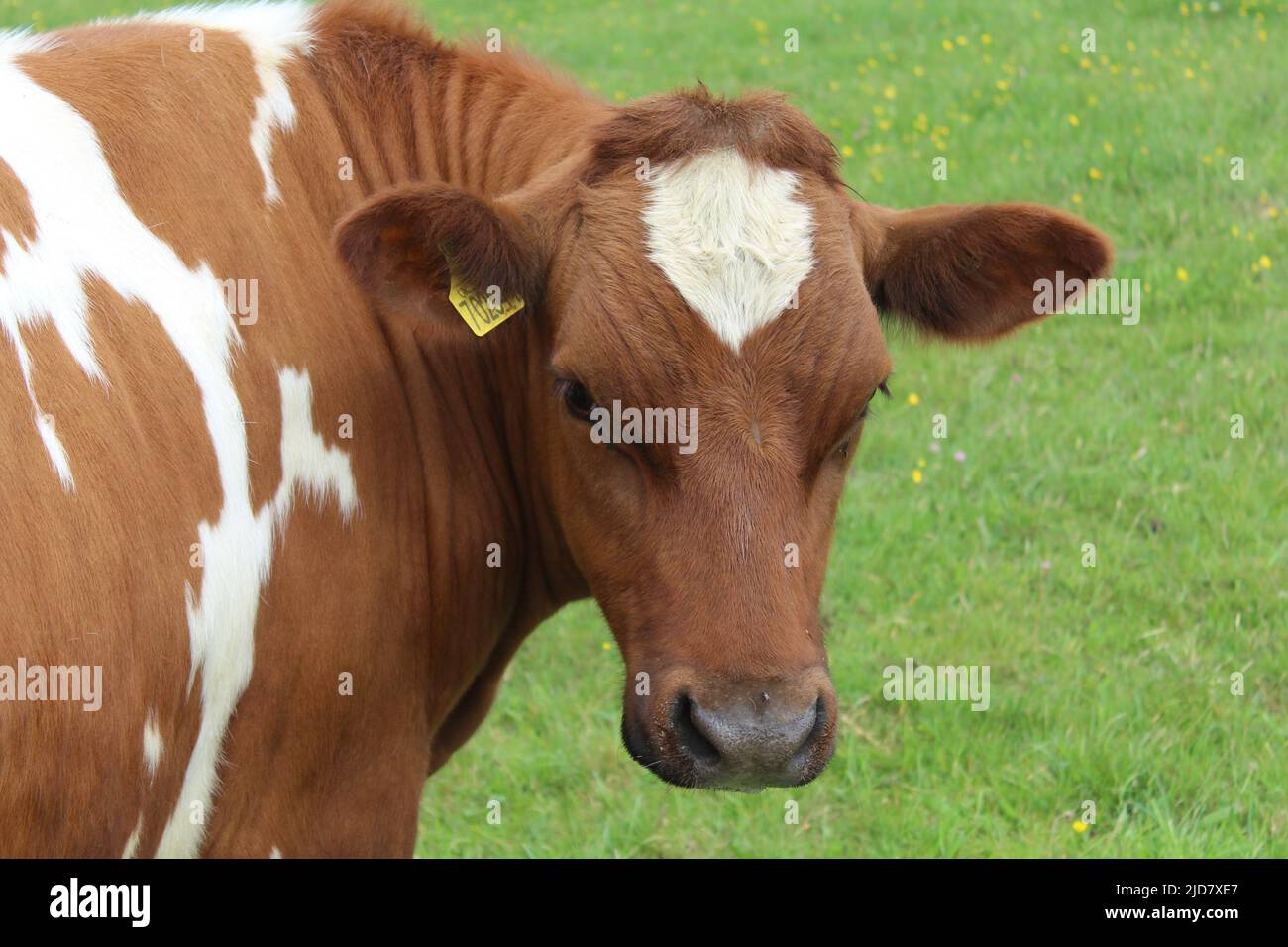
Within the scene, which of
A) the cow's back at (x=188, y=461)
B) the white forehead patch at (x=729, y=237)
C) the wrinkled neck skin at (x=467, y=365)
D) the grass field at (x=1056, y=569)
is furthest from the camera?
the grass field at (x=1056, y=569)

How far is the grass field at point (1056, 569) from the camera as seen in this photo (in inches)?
195

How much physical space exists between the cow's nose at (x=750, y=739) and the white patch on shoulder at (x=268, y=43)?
1628 mm

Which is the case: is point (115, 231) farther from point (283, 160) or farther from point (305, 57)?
point (305, 57)

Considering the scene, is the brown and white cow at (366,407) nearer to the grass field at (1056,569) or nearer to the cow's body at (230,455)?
the cow's body at (230,455)

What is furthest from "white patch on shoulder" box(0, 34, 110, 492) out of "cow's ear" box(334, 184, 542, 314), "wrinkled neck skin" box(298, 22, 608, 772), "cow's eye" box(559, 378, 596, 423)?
"cow's eye" box(559, 378, 596, 423)

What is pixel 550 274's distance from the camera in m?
3.47

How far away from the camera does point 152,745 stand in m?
2.93

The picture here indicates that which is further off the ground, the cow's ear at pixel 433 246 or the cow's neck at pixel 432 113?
the cow's neck at pixel 432 113

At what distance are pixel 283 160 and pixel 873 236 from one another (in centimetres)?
149

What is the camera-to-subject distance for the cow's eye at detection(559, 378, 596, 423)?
3.32 metres

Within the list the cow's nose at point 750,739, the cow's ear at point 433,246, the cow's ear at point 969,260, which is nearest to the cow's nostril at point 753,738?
the cow's nose at point 750,739

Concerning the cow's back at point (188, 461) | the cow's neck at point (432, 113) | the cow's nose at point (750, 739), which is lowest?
the cow's nose at point (750, 739)

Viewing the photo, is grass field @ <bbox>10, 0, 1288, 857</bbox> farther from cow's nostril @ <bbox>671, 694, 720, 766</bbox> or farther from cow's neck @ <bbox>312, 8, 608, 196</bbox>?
cow's neck @ <bbox>312, 8, 608, 196</bbox>
